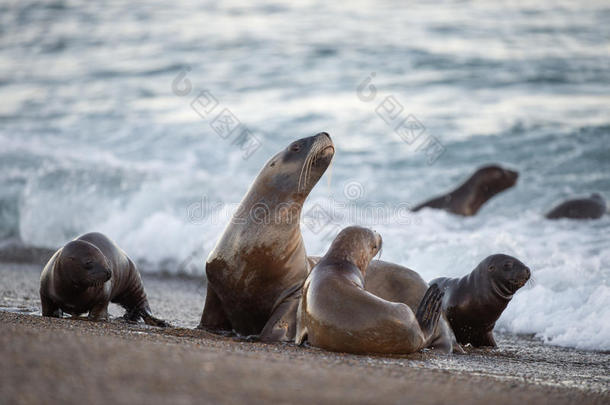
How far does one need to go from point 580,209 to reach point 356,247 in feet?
21.5

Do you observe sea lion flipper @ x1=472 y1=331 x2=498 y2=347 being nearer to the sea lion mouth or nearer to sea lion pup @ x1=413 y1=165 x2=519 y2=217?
the sea lion mouth

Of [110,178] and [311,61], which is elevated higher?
[311,61]

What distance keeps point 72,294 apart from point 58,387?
3.77 meters

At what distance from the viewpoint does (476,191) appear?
1363 centimetres

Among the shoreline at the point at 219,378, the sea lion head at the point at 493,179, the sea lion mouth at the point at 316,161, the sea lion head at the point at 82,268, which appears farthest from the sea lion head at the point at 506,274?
the sea lion head at the point at 493,179

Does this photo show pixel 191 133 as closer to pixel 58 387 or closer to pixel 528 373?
pixel 528 373

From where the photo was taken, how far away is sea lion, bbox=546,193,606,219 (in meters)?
12.1

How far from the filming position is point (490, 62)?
21719mm

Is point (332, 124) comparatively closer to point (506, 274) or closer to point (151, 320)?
point (506, 274)

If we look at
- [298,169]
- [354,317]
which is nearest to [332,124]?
[298,169]

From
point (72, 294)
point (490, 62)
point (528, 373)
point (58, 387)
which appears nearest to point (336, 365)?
point (528, 373)

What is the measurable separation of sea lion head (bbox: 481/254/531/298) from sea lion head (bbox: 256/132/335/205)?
1725 millimetres

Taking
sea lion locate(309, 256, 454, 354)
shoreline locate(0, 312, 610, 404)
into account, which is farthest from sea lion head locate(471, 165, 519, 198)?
shoreline locate(0, 312, 610, 404)

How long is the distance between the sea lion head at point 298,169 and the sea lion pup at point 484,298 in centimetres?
142
